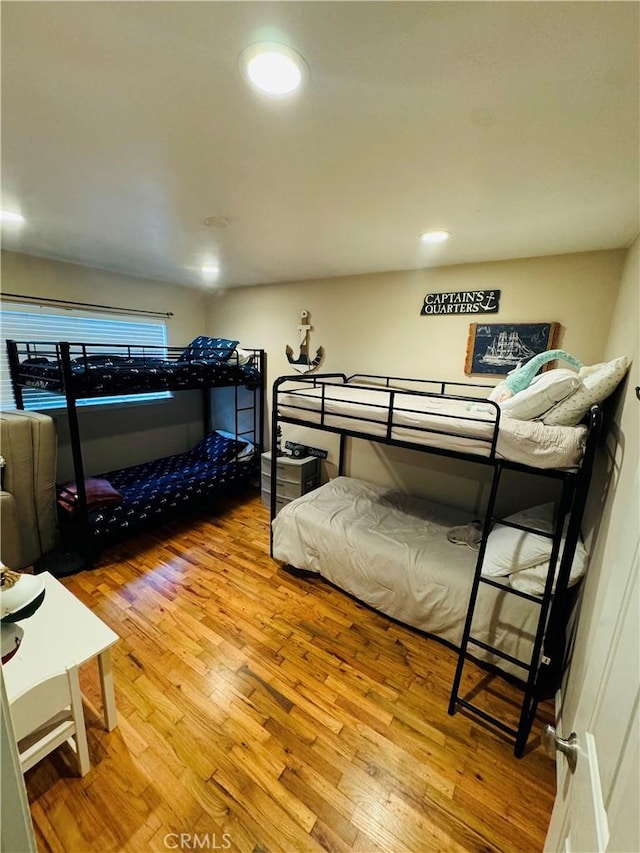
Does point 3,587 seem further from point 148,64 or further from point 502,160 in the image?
point 502,160

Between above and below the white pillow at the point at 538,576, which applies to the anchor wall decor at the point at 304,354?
above

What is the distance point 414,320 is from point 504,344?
757 millimetres

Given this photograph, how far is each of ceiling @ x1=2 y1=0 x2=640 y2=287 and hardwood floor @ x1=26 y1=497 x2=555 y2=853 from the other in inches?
95.4

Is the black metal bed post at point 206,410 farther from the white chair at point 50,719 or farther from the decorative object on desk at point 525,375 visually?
the decorative object on desk at point 525,375

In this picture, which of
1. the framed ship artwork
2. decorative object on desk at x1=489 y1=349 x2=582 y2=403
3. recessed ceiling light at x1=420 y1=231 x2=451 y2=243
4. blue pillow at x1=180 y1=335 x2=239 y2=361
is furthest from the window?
decorative object on desk at x1=489 y1=349 x2=582 y2=403

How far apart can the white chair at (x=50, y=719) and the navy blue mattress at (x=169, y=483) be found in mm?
1479

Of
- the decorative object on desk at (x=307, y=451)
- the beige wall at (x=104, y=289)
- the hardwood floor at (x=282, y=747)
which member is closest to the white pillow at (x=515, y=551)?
the hardwood floor at (x=282, y=747)

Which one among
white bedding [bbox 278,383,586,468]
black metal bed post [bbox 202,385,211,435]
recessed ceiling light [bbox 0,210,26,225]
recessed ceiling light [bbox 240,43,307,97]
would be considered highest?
recessed ceiling light [bbox 0,210,26,225]

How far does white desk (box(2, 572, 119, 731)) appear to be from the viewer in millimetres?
1223

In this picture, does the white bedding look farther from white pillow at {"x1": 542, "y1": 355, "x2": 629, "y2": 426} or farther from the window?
the window

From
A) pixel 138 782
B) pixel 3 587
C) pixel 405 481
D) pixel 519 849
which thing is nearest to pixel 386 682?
pixel 519 849

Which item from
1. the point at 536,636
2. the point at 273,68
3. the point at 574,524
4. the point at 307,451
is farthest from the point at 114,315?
the point at 536,636

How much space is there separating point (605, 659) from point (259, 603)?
6.64ft

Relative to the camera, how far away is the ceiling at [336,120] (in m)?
0.73
